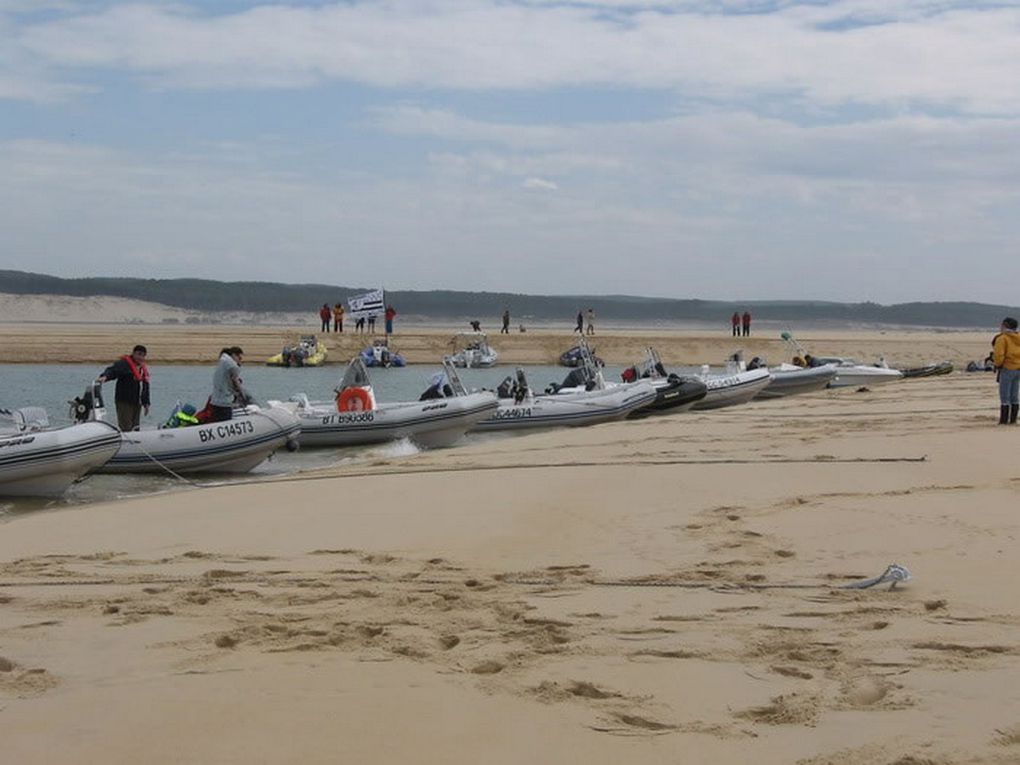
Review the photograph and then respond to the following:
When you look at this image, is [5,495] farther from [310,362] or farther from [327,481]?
[310,362]

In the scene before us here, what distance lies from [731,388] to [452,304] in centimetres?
12046

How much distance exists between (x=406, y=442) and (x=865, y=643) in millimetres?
11958

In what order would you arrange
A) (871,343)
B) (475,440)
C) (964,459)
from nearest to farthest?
(964,459) < (475,440) < (871,343)

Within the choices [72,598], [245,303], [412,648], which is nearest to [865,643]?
[412,648]

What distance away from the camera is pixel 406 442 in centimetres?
1697

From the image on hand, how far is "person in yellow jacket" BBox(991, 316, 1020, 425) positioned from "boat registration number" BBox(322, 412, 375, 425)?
7294 millimetres

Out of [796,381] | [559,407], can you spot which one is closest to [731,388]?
[796,381]

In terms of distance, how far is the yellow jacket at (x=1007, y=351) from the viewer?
47.5 feet

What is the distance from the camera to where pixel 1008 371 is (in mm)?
14484

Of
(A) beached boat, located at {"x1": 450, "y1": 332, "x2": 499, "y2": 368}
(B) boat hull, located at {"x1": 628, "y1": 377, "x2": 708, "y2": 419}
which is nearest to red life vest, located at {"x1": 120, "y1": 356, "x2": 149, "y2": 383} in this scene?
(B) boat hull, located at {"x1": 628, "y1": 377, "x2": 708, "y2": 419}

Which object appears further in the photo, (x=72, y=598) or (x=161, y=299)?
(x=161, y=299)

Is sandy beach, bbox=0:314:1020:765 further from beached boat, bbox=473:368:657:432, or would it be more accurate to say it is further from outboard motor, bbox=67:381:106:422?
beached boat, bbox=473:368:657:432

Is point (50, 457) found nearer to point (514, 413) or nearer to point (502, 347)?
point (514, 413)

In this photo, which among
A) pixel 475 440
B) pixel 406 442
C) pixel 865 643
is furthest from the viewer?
pixel 475 440
